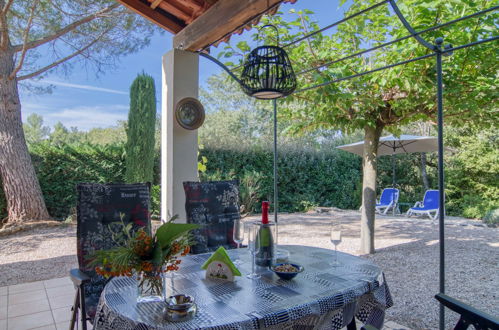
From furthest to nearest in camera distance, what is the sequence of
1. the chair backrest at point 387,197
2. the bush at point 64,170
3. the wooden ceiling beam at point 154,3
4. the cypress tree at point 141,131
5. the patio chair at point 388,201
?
1. the chair backrest at point 387,197
2. the patio chair at point 388,201
3. the cypress tree at point 141,131
4. the bush at point 64,170
5. the wooden ceiling beam at point 154,3

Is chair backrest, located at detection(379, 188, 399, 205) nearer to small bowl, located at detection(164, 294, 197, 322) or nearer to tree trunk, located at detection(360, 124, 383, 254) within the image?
tree trunk, located at detection(360, 124, 383, 254)

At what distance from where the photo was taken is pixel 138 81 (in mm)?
7062

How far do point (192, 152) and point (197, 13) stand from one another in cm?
143

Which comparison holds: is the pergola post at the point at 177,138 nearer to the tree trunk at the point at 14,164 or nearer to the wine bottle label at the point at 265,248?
the wine bottle label at the point at 265,248

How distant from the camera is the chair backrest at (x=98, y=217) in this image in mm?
1823

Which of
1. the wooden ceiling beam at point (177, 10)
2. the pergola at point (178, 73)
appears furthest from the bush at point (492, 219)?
the wooden ceiling beam at point (177, 10)

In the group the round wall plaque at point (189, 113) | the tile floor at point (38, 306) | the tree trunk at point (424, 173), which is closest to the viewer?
the tile floor at point (38, 306)

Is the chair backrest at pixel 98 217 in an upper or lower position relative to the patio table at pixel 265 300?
upper

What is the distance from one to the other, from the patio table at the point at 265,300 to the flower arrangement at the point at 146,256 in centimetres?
9

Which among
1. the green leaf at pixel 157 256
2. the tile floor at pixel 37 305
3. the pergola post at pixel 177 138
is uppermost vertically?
the pergola post at pixel 177 138

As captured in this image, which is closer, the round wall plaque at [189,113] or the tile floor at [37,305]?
the tile floor at [37,305]

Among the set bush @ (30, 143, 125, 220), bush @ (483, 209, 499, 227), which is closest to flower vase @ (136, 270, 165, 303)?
bush @ (30, 143, 125, 220)

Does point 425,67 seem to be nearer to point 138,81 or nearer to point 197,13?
point 197,13

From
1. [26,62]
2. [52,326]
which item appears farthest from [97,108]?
[52,326]
